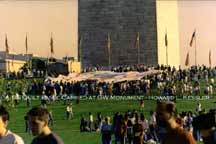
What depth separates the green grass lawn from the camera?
98.9 feet

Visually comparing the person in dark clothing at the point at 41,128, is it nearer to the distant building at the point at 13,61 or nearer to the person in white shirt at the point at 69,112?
the person in white shirt at the point at 69,112

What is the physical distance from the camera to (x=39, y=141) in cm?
700

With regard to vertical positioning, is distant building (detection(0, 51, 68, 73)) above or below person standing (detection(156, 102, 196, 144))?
above

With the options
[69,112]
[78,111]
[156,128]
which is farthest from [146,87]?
[156,128]

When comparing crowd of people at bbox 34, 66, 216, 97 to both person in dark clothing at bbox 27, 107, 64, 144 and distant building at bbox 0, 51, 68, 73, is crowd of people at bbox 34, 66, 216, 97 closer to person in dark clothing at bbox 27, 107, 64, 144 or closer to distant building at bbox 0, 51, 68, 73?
person in dark clothing at bbox 27, 107, 64, 144

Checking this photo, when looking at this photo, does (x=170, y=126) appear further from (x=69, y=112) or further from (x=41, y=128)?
(x=69, y=112)

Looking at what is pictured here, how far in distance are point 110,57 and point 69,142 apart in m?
60.0

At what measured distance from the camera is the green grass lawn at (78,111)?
30156 millimetres

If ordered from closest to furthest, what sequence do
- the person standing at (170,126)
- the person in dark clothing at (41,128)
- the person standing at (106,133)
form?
the person standing at (170,126), the person in dark clothing at (41,128), the person standing at (106,133)

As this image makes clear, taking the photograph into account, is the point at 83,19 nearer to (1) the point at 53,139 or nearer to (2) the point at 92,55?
(2) the point at 92,55

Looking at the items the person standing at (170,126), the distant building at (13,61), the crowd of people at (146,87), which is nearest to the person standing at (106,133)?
the person standing at (170,126)

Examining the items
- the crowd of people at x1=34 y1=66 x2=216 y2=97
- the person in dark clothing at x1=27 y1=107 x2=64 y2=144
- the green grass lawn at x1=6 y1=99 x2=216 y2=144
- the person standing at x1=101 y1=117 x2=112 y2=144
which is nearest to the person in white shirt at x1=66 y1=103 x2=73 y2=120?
the green grass lawn at x1=6 y1=99 x2=216 y2=144

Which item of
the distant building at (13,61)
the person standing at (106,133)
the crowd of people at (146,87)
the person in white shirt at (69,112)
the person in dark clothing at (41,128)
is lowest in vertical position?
the person standing at (106,133)

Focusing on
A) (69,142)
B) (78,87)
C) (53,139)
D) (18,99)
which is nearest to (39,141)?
(53,139)
